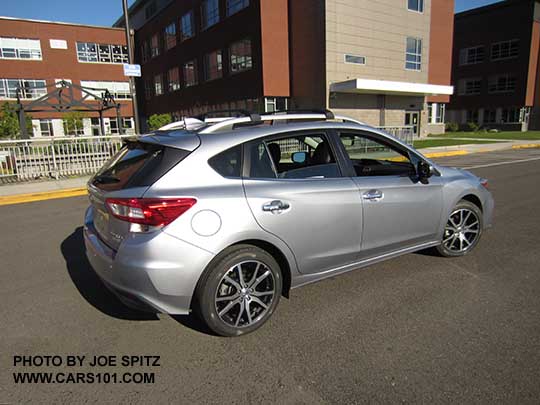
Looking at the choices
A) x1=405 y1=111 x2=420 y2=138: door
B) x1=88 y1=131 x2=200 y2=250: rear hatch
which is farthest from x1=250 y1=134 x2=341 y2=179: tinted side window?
A: x1=405 y1=111 x2=420 y2=138: door

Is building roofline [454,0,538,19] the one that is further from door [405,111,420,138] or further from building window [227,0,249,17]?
building window [227,0,249,17]

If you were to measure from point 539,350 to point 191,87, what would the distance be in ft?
114

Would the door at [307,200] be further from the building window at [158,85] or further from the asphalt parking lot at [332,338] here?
the building window at [158,85]

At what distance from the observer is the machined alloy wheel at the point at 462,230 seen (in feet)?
14.7

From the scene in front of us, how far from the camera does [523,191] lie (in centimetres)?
845

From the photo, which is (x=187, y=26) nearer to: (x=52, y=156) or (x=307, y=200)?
(x=52, y=156)

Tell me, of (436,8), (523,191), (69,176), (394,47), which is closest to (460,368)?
(523,191)

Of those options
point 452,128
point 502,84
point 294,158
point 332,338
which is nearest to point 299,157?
point 294,158

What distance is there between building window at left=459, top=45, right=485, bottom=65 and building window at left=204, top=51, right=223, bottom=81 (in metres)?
33.7

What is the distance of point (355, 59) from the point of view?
25266 millimetres

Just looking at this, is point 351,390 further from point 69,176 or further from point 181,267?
point 69,176

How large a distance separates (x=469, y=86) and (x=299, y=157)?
51772mm

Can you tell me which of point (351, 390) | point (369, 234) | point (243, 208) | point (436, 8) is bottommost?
point (351, 390)

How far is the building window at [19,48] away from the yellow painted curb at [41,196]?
35.9 metres
